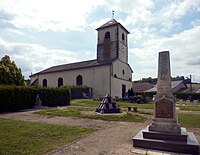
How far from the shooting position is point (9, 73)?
29.8 meters

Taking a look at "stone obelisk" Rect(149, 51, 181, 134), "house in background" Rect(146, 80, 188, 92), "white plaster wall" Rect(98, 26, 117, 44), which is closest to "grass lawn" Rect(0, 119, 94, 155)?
"stone obelisk" Rect(149, 51, 181, 134)

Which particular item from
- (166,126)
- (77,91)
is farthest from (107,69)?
(166,126)

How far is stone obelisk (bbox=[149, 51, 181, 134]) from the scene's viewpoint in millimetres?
6023

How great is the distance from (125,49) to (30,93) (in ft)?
72.8

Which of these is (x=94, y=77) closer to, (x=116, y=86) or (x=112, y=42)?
(x=116, y=86)

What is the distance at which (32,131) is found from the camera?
721cm

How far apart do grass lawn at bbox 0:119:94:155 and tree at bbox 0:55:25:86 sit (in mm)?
23940

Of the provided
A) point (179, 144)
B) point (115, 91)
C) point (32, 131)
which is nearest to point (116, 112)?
point (32, 131)

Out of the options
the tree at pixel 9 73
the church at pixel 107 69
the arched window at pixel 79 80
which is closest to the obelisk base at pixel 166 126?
the church at pixel 107 69

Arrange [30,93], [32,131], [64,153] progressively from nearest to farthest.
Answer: [64,153], [32,131], [30,93]

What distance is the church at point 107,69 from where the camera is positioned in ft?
100

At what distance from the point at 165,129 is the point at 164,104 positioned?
32.4 inches

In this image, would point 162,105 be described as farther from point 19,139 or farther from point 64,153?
point 19,139

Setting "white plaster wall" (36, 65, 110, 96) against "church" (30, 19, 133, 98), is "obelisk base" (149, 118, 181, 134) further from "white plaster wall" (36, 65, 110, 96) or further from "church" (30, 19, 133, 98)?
"white plaster wall" (36, 65, 110, 96)
